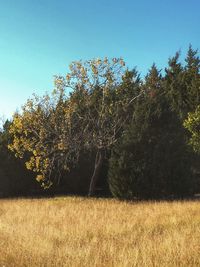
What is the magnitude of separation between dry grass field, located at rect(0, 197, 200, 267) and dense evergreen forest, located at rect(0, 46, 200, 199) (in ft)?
17.3

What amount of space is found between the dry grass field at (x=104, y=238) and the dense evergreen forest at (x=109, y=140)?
17.3 feet

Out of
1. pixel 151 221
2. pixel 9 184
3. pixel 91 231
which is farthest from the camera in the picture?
pixel 9 184

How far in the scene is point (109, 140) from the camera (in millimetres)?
24500

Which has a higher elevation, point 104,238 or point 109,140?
point 109,140

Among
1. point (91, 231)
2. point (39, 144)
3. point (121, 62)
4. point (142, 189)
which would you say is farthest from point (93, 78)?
point (91, 231)

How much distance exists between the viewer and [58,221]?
1491 cm

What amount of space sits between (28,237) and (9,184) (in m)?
18.6

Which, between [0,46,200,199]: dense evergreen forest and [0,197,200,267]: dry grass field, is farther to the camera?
[0,46,200,199]: dense evergreen forest

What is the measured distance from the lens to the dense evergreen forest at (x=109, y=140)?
2272cm

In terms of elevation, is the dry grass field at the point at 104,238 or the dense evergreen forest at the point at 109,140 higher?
the dense evergreen forest at the point at 109,140

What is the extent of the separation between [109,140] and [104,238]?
13.6 meters

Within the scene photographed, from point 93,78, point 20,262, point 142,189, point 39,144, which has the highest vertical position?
point 93,78

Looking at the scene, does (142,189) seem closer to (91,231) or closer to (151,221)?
(151,221)

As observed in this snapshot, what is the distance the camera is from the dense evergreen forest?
894 inches
